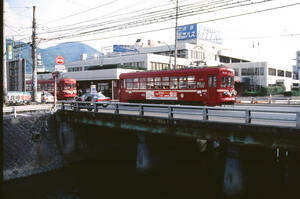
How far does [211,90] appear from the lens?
20.3 metres

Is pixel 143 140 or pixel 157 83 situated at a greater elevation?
pixel 157 83

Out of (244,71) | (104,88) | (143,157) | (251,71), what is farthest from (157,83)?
(244,71)

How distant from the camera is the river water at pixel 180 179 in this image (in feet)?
39.8

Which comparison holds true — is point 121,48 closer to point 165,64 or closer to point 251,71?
point 165,64

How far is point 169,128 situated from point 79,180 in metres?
6.59

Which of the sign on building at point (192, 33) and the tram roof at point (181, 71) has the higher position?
the sign on building at point (192, 33)

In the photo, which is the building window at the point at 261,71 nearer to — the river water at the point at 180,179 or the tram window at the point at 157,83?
the tram window at the point at 157,83

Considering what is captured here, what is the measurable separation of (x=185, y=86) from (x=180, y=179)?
28.0ft

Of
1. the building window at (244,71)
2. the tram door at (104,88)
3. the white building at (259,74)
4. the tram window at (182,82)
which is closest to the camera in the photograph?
the tram window at (182,82)

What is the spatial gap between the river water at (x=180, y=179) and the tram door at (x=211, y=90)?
418 cm

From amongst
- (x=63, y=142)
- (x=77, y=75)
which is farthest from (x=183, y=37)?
(x=63, y=142)

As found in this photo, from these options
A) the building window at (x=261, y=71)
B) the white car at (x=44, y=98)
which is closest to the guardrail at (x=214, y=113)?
the white car at (x=44, y=98)

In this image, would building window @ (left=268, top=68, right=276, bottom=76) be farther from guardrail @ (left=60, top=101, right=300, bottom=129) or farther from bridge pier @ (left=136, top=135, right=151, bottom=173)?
bridge pier @ (left=136, top=135, right=151, bottom=173)

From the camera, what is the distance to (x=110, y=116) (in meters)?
15.8
